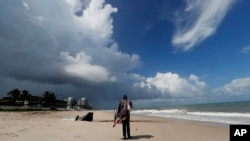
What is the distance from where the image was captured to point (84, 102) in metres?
165

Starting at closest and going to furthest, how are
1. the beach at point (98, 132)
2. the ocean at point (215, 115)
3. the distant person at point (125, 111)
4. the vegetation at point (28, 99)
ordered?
the beach at point (98, 132) < the distant person at point (125, 111) < the ocean at point (215, 115) < the vegetation at point (28, 99)

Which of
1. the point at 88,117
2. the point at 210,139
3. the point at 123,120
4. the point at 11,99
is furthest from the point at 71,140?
the point at 11,99

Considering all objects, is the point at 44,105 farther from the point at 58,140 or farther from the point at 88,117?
the point at 58,140

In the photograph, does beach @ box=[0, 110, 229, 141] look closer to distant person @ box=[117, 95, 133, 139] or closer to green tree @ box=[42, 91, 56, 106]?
distant person @ box=[117, 95, 133, 139]

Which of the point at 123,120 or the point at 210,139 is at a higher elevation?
the point at 123,120

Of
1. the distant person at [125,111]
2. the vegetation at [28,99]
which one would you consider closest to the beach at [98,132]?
the distant person at [125,111]

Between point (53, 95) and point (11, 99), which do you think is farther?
point (53, 95)

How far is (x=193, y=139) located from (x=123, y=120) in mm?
3378

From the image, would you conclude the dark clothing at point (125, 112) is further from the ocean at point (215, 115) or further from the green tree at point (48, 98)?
the green tree at point (48, 98)

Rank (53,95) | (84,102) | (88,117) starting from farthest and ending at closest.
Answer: (84,102), (53,95), (88,117)

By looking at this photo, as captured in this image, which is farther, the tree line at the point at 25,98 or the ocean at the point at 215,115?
the tree line at the point at 25,98

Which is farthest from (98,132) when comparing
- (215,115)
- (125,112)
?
(215,115)

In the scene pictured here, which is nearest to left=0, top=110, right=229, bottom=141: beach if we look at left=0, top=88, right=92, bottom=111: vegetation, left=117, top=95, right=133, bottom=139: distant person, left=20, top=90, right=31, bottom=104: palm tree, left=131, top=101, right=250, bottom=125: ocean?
left=117, top=95, right=133, bottom=139: distant person

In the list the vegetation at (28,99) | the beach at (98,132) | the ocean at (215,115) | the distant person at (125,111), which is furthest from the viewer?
the vegetation at (28,99)
